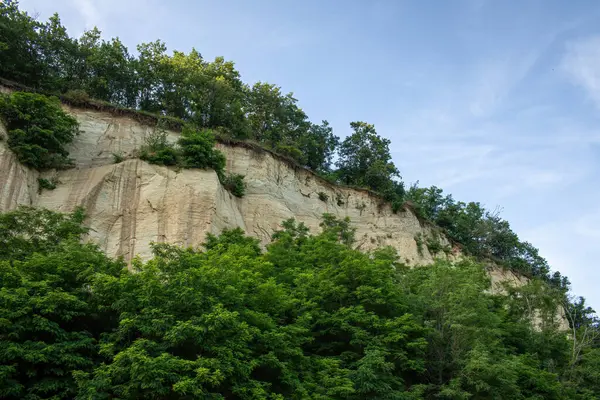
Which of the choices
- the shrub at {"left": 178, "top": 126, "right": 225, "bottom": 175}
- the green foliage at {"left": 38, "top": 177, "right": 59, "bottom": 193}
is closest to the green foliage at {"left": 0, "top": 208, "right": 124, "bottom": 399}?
the green foliage at {"left": 38, "top": 177, "right": 59, "bottom": 193}

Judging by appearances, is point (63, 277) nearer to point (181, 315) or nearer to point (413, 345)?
point (181, 315)

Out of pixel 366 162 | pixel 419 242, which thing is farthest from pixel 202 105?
pixel 419 242

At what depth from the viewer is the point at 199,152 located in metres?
26.7

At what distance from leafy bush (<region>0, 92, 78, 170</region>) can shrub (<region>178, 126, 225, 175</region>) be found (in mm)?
5367

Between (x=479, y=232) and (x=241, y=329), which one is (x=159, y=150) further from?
(x=479, y=232)

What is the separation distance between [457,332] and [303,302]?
Result: 5581mm

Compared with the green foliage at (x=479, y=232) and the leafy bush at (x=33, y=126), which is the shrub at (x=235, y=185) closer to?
the leafy bush at (x=33, y=126)

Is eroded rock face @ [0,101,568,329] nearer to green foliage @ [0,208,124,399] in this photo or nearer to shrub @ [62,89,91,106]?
shrub @ [62,89,91,106]

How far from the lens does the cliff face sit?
23.7 m

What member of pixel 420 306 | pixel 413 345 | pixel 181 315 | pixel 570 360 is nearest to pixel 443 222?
pixel 570 360

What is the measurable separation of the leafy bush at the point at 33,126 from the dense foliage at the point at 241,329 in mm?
4987

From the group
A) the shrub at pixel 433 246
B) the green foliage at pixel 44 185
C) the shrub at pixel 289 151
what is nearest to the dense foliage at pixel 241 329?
the green foliage at pixel 44 185

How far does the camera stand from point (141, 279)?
1377cm

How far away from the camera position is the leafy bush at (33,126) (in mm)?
24047
